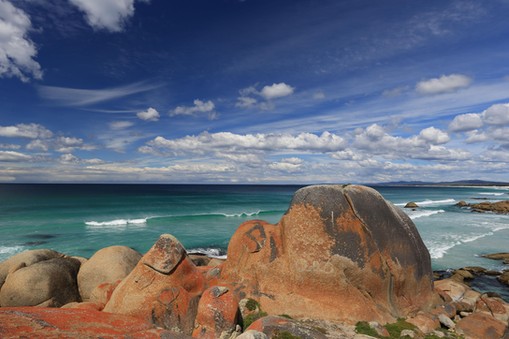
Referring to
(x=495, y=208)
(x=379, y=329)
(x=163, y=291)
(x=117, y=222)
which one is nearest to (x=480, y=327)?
(x=379, y=329)

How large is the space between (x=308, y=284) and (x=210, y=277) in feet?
13.0

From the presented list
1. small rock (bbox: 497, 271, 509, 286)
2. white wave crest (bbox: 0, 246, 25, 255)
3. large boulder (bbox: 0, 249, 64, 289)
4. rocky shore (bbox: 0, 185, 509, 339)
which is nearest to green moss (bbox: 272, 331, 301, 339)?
rocky shore (bbox: 0, 185, 509, 339)

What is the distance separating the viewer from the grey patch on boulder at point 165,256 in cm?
1077

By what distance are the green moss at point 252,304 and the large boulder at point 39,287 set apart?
907cm

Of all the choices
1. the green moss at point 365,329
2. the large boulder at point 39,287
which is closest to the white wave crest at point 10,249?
the large boulder at point 39,287

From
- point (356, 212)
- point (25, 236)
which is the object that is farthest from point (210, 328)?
point (25, 236)

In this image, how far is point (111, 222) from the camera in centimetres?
4616

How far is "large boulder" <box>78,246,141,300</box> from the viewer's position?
15086mm

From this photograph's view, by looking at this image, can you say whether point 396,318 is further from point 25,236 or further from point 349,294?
point 25,236

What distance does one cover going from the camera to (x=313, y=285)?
1123cm

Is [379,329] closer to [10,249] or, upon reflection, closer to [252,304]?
[252,304]

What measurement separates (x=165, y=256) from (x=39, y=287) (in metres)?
7.58

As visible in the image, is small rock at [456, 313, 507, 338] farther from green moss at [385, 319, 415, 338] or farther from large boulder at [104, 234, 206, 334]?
large boulder at [104, 234, 206, 334]

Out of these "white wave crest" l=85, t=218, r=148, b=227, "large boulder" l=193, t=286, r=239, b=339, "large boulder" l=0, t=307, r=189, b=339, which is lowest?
"white wave crest" l=85, t=218, r=148, b=227
